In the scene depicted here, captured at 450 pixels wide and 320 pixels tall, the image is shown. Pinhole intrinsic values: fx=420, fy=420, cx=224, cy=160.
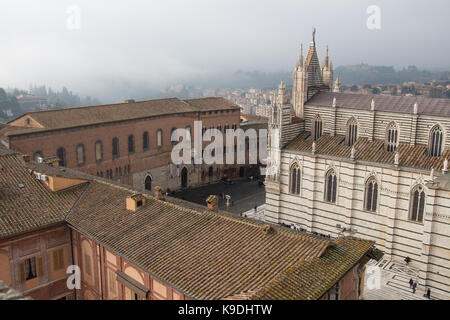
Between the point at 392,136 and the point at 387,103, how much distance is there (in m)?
2.71

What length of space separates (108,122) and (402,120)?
24.3 m

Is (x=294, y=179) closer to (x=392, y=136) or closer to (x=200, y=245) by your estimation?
(x=392, y=136)

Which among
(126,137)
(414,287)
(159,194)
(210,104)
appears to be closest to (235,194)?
(210,104)

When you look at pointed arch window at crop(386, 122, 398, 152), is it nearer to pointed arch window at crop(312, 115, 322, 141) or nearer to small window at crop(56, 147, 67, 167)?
pointed arch window at crop(312, 115, 322, 141)

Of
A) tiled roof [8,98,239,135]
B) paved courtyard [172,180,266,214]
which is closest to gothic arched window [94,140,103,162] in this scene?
tiled roof [8,98,239,135]


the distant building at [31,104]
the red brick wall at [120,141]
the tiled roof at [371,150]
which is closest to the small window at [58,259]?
the red brick wall at [120,141]

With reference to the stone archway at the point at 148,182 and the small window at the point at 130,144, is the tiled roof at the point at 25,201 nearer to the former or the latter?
the small window at the point at 130,144

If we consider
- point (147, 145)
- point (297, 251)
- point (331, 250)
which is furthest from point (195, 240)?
point (147, 145)

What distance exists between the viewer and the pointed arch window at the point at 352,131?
98.5 ft

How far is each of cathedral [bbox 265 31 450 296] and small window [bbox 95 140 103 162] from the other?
15570 millimetres

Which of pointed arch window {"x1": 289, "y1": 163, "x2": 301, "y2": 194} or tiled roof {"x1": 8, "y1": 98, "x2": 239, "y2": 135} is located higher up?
tiled roof {"x1": 8, "y1": 98, "x2": 239, "y2": 135}

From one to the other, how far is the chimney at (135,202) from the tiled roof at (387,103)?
18031 millimetres

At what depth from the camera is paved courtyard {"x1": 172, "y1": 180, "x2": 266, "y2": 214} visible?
1556 inches
